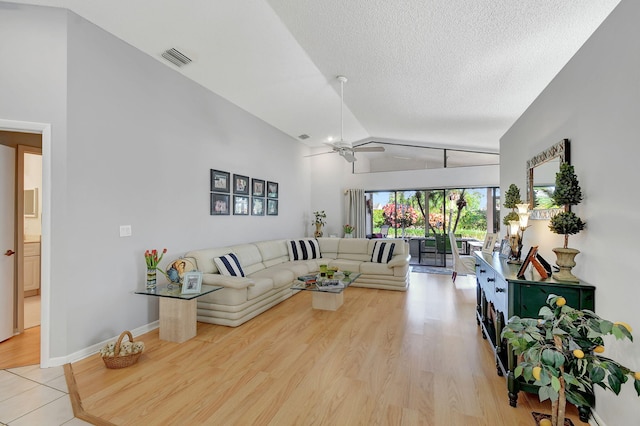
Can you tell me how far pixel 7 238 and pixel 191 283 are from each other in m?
2.00

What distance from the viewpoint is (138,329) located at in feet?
11.0

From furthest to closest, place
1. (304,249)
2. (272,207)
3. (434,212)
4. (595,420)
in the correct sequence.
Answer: (434,212), (272,207), (304,249), (595,420)

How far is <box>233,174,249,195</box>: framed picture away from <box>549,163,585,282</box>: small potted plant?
4489 millimetres

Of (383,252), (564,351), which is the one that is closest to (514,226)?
(564,351)

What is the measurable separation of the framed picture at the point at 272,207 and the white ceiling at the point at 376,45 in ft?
7.04

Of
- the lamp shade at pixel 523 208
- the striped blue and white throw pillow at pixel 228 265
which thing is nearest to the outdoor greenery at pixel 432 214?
the lamp shade at pixel 523 208

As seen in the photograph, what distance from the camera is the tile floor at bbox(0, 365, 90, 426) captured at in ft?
6.36

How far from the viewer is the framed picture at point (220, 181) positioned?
460 cm

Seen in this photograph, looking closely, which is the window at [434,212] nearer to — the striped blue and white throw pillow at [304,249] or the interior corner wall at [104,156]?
the striped blue and white throw pillow at [304,249]

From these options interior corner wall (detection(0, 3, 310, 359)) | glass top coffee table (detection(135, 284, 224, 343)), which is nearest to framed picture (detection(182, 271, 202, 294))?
glass top coffee table (detection(135, 284, 224, 343))

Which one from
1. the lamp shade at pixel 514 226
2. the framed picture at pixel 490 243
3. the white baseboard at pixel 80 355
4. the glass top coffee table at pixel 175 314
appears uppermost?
the lamp shade at pixel 514 226

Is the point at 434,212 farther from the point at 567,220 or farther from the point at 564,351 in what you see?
the point at 564,351

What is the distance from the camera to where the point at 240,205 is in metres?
5.29

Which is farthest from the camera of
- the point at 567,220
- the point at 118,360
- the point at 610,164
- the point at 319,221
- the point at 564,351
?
the point at 319,221
